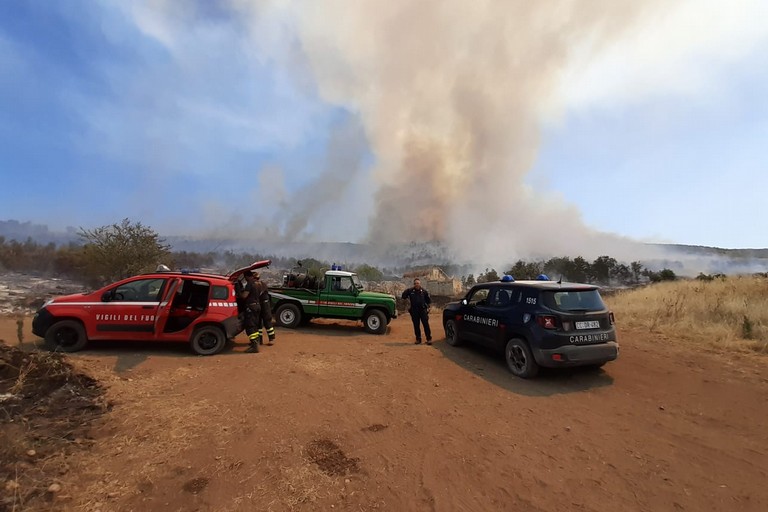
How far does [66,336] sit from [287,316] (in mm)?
5576

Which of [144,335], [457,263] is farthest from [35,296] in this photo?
[457,263]

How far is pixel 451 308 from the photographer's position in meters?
9.81

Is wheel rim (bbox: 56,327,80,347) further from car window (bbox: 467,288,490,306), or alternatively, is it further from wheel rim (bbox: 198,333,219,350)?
car window (bbox: 467,288,490,306)

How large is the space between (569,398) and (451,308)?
4.04 m

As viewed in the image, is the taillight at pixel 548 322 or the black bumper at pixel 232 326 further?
the black bumper at pixel 232 326

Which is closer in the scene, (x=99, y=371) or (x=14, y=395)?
(x=14, y=395)

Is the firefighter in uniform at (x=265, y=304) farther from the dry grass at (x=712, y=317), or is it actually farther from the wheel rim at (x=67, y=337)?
the dry grass at (x=712, y=317)

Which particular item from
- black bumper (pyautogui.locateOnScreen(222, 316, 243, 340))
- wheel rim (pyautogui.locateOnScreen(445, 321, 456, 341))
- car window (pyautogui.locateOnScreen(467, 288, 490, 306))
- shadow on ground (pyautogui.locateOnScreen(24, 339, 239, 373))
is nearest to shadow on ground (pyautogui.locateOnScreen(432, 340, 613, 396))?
wheel rim (pyautogui.locateOnScreen(445, 321, 456, 341))

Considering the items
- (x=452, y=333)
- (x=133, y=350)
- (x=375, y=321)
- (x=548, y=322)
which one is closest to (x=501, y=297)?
(x=548, y=322)

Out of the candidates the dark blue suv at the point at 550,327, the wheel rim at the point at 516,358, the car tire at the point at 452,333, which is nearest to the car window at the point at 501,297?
the dark blue suv at the point at 550,327

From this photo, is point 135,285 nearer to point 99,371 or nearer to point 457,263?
point 99,371

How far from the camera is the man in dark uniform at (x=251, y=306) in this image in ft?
28.0

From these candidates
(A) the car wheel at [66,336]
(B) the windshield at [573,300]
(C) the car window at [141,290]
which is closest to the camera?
(B) the windshield at [573,300]

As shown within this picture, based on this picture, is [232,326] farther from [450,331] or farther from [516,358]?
[516,358]
